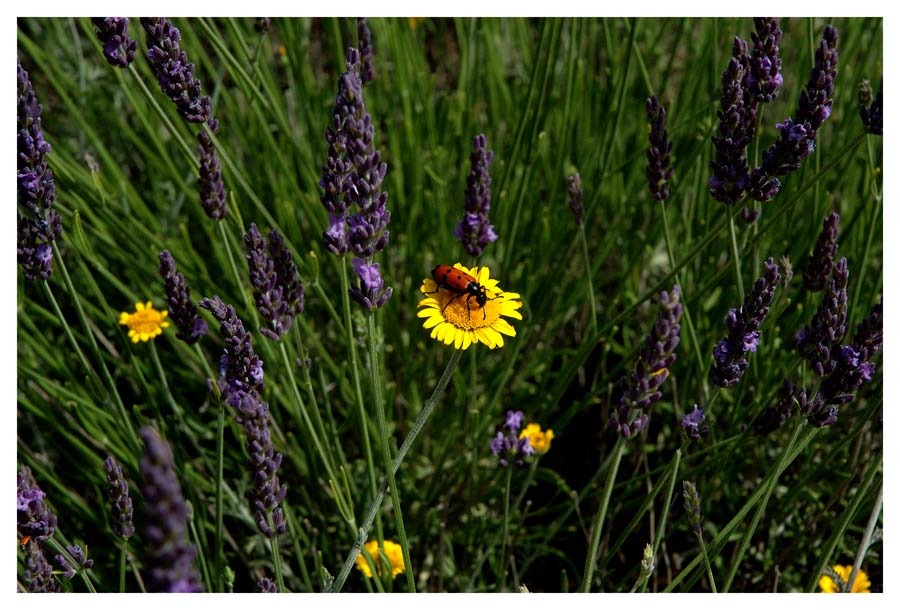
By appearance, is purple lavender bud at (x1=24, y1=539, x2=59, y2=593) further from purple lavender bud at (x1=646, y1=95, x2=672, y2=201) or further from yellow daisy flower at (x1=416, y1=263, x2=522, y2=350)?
purple lavender bud at (x1=646, y1=95, x2=672, y2=201)

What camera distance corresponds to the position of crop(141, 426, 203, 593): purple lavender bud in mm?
647

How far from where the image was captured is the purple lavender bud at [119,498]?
1396mm

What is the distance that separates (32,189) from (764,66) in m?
1.44

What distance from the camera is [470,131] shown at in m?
2.84

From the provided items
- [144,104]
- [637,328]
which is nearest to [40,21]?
[144,104]

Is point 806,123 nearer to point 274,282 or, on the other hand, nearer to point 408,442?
point 408,442

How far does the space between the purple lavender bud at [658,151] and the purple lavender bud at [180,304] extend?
3.41 ft

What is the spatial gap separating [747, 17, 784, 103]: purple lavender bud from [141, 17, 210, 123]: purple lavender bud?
1.09m

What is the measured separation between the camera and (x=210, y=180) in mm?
1608

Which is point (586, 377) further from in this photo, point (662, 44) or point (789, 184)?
point (662, 44)

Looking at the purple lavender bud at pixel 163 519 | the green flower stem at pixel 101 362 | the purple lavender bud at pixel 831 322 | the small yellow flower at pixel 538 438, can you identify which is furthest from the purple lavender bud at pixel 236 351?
the purple lavender bud at pixel 831 322

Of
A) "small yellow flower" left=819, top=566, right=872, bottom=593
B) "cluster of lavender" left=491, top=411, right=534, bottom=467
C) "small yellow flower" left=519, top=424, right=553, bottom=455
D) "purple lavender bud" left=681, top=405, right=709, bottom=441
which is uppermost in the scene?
"purple lavender bud" left=681, top=405, right=709, bottom=441

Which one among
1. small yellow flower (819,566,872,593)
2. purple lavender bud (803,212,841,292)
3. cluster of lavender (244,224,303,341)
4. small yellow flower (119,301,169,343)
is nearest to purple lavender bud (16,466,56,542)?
cluster of lavender (244,224,303,341)

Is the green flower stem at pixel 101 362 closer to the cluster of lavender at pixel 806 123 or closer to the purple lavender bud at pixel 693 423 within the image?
the purple lavender bud at pixel 693 423
